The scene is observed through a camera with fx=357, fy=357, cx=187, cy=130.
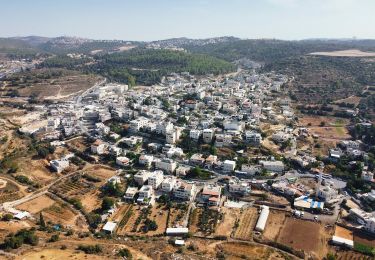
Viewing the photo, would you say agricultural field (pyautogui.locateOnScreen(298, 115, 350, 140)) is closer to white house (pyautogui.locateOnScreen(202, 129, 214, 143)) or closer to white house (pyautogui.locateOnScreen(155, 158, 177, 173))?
white house (pyautogui.locateOnScreen(202, 129, 214, 143))

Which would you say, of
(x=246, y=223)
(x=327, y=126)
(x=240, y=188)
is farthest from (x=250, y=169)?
(x=327, y=126)

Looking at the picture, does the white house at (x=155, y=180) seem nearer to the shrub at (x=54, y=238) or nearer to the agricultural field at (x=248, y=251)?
the agricultural field at (x=248, y=251)

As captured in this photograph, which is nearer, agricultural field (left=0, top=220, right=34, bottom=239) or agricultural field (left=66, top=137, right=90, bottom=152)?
agricultural field (left=0, top=220, right=34, bottom=239)

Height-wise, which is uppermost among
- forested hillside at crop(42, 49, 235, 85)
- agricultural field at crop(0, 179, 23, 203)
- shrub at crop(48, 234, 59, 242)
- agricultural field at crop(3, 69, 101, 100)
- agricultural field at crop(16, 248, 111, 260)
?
forested hillside at crop(42, 49, 235, 85)

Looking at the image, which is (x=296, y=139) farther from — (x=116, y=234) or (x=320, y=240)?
(x=116, y=234)

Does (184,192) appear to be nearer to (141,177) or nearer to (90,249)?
(141,177)

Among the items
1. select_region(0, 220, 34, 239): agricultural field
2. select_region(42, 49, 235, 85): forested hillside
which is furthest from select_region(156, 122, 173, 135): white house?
select_region(42, 49, 235, 85): forested hillside

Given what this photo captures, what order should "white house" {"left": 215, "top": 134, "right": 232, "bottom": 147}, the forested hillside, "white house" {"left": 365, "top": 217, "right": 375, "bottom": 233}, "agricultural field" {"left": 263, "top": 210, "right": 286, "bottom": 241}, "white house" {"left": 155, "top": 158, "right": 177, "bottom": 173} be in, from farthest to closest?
the forested hillside < "white house" {"left": 215, "top": 134, "right": 232, "bottom": 147} < "white house" {"left": 155, "top": 158, "right": 177, "bottom": 173} < "white house" {"left": 365, "top": 217, "right": 375, "bottom": 233} < "agricultural field" {"left": 263, "top": 210, "right": 286, "bottom": 241}

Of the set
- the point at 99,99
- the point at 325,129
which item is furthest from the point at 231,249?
the point at 99,99
